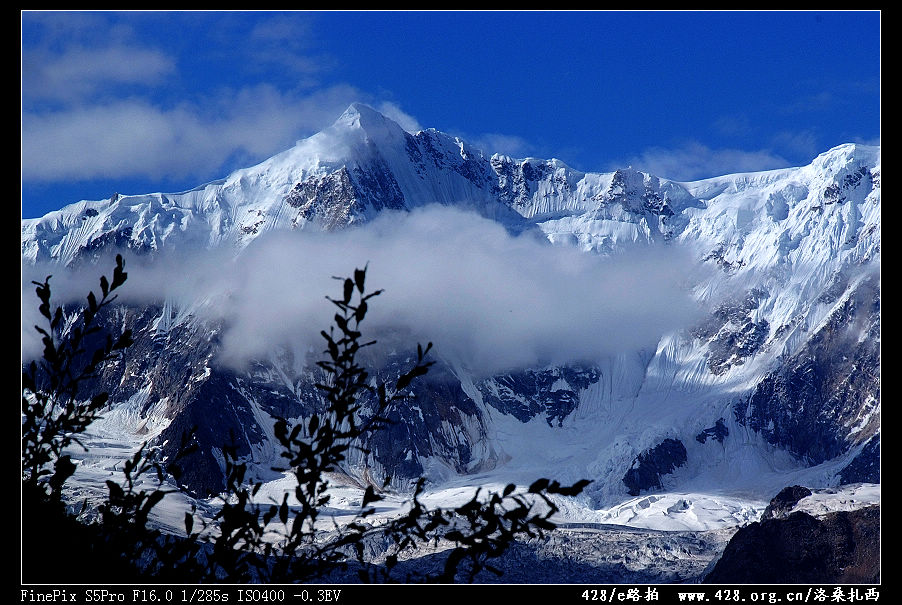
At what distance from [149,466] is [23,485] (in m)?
2.67

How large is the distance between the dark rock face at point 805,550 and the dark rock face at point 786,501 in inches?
834

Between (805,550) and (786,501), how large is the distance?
107 feet

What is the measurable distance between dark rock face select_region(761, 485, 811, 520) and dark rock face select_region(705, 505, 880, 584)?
69.5ft

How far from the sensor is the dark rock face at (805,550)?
503ft

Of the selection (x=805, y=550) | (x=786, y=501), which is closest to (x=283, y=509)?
(x=805, y=550)

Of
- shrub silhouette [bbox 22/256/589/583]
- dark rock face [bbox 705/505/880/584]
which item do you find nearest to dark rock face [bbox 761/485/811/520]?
dark rock face [bbox 705/505/880/584]

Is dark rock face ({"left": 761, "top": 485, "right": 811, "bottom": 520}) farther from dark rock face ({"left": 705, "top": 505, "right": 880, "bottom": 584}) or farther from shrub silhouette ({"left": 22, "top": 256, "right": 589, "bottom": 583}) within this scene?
shrub silhouette ({"left": 22, "top": 256, "right": 589, "bottom": 583})

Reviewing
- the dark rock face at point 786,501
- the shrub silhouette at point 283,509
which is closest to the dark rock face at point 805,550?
the dark rock face at point 786,501

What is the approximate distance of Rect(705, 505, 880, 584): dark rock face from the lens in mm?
153375
